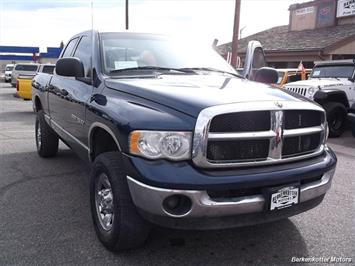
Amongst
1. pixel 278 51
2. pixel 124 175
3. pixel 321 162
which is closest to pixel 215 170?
pixel 124 175

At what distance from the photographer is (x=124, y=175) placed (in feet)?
9.85

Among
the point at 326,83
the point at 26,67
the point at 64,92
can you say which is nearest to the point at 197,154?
the point at 64,92

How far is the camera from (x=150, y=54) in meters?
4.14

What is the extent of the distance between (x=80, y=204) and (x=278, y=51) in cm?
1941

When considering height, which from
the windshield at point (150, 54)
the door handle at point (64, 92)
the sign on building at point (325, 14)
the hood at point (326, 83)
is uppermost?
the sign on building at point (325, 14)

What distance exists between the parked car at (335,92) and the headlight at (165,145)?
7336mm

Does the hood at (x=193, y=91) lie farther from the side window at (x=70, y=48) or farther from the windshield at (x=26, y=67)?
the windshield at (x=26, y=67)

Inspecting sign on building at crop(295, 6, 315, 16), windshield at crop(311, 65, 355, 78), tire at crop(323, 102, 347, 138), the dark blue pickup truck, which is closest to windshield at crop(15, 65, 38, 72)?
sign on building at crop(295, 6, 315, 16)

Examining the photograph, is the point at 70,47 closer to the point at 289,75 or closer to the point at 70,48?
the point at 70,48

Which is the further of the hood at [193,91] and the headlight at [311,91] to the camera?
the headlight at [311,91]

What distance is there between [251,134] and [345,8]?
2058 cm

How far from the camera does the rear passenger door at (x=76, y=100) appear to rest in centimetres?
398

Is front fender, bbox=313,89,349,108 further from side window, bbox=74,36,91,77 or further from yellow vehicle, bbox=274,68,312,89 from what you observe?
side window, bbox=74,36,91,77

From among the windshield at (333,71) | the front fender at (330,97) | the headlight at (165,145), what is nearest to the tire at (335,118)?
the front fender at (330,97)
